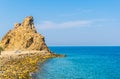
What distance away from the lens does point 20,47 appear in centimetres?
13238

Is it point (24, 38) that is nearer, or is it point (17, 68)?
point (17, 68)

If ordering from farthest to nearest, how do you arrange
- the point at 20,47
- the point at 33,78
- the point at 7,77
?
the point at 20,47 → the point at 33,78 → the point at 7,77

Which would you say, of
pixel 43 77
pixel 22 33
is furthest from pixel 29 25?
pixel 43 77

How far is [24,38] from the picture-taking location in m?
134

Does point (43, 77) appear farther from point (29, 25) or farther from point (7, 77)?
point (29, 25)

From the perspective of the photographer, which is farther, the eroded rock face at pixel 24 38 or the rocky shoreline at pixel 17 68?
the eroded rock face at pixel 24 38

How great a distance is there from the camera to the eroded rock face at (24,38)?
431 feet

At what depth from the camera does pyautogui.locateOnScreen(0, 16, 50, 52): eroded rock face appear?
13138cm

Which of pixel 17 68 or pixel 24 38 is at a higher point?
pixel 24 38

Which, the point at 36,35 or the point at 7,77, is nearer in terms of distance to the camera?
the point at 7,77

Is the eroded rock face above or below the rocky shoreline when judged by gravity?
above

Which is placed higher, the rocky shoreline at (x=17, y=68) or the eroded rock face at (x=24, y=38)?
the eroded rock face at (x=24, y=38)

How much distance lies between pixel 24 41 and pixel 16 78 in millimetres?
86194

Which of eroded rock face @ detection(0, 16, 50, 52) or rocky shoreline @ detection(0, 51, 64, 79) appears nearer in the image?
rocky shoreline @ detection(0, 51, 64, 79)
